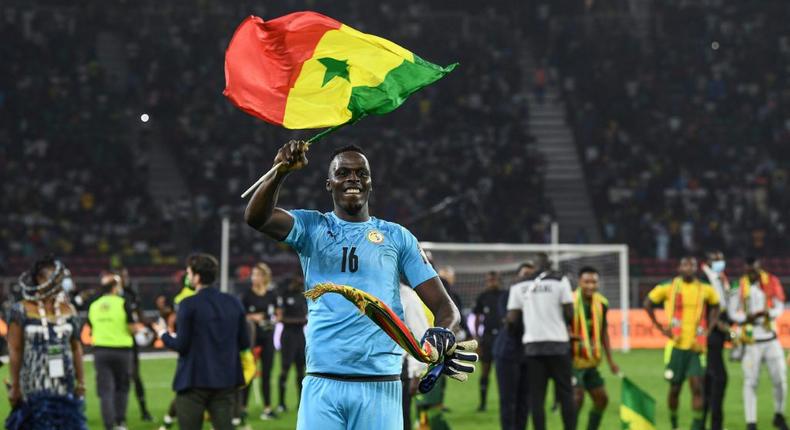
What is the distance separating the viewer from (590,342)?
45.4 feet

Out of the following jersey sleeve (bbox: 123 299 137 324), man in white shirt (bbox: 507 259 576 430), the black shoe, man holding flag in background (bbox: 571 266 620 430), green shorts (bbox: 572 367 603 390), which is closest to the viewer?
man in white shirt (bbox: 507 259 576 430)

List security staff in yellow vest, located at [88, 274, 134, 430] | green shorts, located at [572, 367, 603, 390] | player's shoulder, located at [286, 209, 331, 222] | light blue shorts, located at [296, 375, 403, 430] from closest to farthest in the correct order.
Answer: light blue shorts, located at [296, 375, 403, 430] → player's shoulder, located at [286, 209, 331, 222] → green shorts, located at [572, 367, 603, 390] → security staff in yellow vest, located at [88, 274, 134, 430]

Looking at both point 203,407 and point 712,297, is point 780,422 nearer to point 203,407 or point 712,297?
point 712,297

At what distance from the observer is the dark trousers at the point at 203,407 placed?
10352mm

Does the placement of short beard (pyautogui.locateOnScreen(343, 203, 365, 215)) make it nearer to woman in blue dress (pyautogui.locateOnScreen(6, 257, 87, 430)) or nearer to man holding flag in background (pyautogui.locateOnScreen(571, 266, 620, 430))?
woman in blue dress (pyautogui.locateOnScreen(6, 257, 87, 430))

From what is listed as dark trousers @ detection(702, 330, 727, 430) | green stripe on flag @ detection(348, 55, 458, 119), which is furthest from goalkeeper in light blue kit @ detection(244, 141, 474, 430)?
dark trousers @ detection(702, 330, 727, 430)

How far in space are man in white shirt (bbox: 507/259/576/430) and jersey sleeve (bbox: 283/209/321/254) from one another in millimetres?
6847

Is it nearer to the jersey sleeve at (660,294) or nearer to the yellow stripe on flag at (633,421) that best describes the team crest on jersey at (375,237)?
the yellow stripe on flag at (633,421)

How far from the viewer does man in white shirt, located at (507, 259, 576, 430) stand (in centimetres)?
1268

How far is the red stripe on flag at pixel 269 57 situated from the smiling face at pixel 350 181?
62 centimetres

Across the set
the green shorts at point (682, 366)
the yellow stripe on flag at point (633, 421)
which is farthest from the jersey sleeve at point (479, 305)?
the yellow stripe on flag at point (633, 421)

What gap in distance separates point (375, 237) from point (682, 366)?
9698 mm

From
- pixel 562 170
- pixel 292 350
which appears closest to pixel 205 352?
pixel 292 350

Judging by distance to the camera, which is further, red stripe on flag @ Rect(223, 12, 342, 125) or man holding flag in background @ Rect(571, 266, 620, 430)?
man holding flag in background @ Rect(571, 266, 620, 430)
